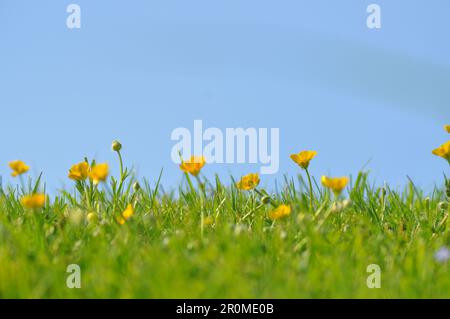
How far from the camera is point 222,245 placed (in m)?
2.65

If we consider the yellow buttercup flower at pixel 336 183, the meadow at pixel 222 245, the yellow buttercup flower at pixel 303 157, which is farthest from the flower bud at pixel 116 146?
the yellow buttercup flower at pixel 336 183

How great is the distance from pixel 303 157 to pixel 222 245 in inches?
35.1

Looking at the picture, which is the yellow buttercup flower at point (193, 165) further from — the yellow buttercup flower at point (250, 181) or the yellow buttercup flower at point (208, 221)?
the yellow buttercup flower at point (250, 181)

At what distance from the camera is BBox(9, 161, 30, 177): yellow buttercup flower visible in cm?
324

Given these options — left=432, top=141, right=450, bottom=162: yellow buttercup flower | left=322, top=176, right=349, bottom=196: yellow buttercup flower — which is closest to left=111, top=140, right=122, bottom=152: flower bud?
left=322, top=176, right=349, bottom=196: yellow buttercup flower

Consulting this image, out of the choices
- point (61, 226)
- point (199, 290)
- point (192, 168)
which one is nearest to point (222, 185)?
point (192, 168)

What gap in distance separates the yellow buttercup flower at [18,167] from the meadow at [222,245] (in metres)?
0.01

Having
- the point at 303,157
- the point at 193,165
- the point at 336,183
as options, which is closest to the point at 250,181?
the point at 303,157

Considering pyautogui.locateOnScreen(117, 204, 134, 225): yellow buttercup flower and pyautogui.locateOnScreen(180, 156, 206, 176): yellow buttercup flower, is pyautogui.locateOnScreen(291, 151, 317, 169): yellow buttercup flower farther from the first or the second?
pyautogui.locateOnScreen(117, 204, 134, 225): yellow buttercup flower

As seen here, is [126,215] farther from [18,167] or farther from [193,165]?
[18,167]

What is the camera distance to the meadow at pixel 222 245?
219 centimetres

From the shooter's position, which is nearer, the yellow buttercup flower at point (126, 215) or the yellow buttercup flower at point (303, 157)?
the yellow buttercup flower at point (126, 215)
